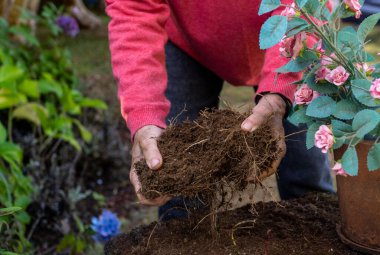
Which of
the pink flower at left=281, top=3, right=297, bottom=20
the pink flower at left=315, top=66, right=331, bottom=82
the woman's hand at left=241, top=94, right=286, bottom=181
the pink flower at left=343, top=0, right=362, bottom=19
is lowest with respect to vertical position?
the woman's hand at left=241, top=94, right=286, bottom=181

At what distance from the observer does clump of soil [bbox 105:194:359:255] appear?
1.71 metres

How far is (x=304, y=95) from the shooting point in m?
1.59

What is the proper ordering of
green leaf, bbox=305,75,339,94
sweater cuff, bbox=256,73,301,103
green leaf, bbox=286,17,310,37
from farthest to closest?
1. sweater cuff, bbox=256,73,301,103
2. green leaf, bbox=305,75,339,94
3. green leaf, bbox=286,17,310,37

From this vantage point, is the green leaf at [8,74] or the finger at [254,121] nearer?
the finger at [254,121]

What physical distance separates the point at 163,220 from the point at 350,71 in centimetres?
76

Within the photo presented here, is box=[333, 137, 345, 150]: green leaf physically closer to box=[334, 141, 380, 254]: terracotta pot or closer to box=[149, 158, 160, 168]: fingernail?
box=[334, 141, 380, 254]: terracotta pot

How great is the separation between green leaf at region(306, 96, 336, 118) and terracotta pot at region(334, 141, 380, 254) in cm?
10

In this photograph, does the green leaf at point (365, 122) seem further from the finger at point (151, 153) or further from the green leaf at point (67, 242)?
the green leaf at point (67, 242)

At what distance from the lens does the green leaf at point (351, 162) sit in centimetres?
140

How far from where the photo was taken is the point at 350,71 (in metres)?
1.51

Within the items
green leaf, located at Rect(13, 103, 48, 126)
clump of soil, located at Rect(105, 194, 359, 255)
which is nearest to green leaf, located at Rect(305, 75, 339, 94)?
clump of soil, located at Rect(105, 194, 359, 255)

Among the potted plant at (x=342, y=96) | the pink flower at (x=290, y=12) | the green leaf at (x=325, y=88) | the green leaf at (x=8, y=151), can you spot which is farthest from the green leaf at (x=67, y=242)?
the pink flower at (x=290, y=12)

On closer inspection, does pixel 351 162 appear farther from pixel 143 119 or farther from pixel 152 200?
pixel 143 119

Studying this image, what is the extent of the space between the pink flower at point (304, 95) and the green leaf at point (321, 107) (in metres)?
0.06
